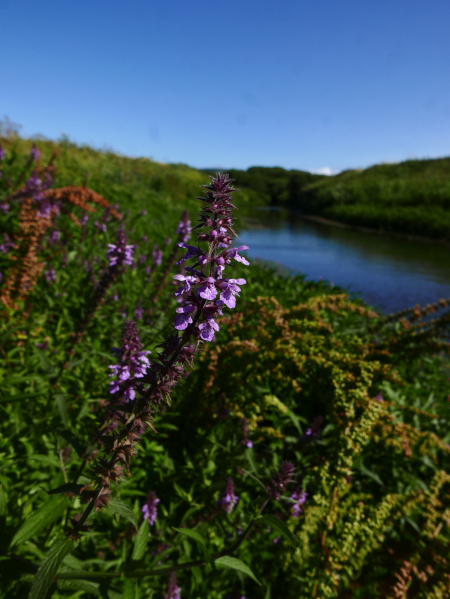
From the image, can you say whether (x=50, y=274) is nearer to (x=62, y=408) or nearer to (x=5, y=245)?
(x=5, y=245)

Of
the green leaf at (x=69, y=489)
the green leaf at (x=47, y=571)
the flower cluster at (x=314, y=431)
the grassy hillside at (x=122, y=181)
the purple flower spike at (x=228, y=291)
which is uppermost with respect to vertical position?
the grassy hillside at (x=122, y=181)

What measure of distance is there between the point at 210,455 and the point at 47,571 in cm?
198

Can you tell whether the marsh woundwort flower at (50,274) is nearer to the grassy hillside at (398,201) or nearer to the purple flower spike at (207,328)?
the purple flower spike at (207,328)

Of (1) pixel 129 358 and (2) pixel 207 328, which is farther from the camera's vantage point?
(1) pixel 129 358

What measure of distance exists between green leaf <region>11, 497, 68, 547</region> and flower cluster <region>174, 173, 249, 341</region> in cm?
112

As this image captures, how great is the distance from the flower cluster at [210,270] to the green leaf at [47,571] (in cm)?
94

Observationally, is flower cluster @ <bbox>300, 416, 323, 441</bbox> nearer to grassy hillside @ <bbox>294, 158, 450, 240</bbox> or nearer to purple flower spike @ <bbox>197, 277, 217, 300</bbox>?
purple flower spike @ <bbox>197, 277, 217, 300</bbox>

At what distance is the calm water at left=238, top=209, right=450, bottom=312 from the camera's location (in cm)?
1214

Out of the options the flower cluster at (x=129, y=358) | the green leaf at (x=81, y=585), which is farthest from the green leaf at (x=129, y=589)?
the flower cluster at (x=129, y=358)

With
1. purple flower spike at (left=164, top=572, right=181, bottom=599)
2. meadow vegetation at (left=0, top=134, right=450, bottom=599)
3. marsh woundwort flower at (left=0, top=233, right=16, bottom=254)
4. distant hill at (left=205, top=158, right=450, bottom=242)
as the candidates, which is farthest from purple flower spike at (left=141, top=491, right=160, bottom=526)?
distant hill at (left=205, top=158, right=450, bottom=242)

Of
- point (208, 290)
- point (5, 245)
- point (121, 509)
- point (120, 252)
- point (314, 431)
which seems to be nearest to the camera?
point (208, 290)

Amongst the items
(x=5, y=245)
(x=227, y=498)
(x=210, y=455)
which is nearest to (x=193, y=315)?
(x=227, y=498)

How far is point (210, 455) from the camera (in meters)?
3.00

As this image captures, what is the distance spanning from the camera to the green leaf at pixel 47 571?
1111 mm
